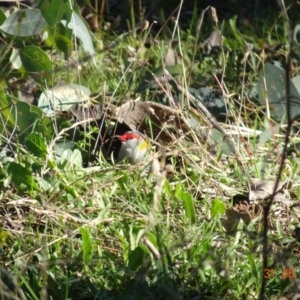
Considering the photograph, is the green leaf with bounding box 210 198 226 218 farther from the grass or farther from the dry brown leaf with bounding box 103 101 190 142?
the dry brown leaf with bounding box 103 101 190 142

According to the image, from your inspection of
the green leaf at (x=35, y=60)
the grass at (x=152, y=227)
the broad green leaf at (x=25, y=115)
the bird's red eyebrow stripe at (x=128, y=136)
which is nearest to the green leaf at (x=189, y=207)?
the grass at (x=152, y=227)

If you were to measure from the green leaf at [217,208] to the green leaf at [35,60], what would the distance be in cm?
101

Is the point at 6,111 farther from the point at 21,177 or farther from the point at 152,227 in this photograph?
the point at 152,227

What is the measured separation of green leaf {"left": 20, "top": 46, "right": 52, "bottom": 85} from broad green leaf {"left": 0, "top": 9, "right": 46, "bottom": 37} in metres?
0.08

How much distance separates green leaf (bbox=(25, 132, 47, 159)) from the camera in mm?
3078

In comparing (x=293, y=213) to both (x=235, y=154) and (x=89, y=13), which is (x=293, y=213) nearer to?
(x=235, y=154)

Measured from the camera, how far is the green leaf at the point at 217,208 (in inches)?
114

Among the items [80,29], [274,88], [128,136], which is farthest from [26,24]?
[274,88]

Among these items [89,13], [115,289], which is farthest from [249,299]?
[89,13]

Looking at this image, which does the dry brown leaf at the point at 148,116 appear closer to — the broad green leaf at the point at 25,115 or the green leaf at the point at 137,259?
the broad green leaf at the point at 25,115

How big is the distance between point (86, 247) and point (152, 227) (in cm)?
27

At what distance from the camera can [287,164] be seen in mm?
3383

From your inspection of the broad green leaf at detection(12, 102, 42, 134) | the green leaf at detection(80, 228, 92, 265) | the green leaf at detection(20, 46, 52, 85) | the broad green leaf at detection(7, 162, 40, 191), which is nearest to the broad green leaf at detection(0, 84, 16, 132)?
the broad green leaf at detection(12, 102, 42, 134)

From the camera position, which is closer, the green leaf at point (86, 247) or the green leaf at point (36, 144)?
the green leaf at point (86, 247)
